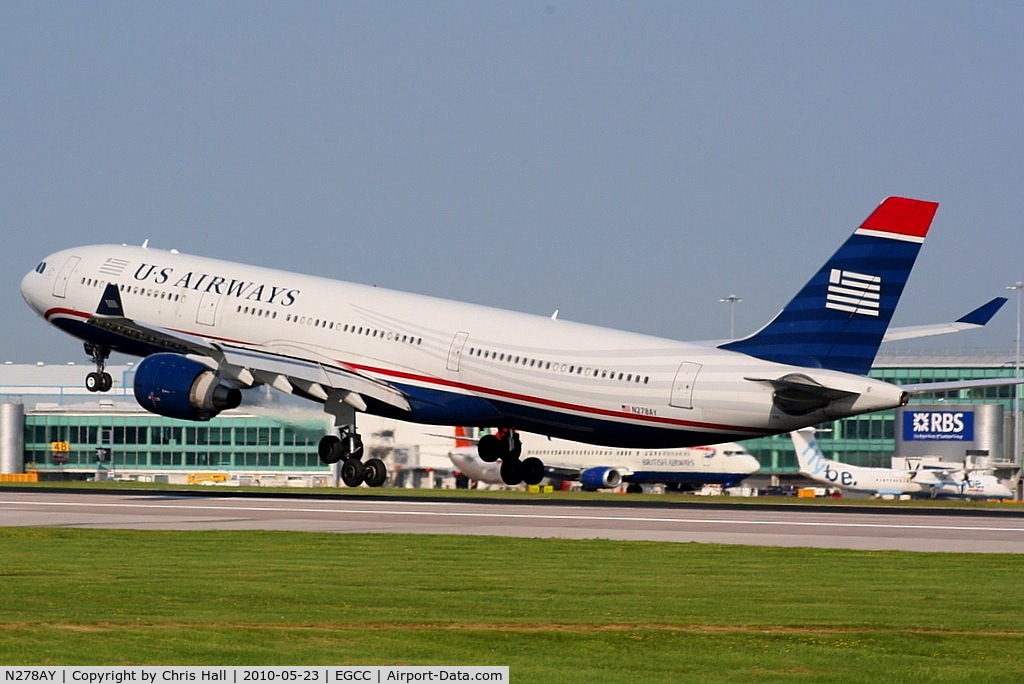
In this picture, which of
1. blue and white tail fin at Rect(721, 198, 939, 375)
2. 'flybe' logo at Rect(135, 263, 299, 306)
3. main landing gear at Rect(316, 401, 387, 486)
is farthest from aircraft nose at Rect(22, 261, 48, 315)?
blue and white tail fin at Rect(721, 198, 939, 375)

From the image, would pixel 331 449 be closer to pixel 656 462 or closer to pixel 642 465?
pixel 642 465

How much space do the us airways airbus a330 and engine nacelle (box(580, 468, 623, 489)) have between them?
47756 mm

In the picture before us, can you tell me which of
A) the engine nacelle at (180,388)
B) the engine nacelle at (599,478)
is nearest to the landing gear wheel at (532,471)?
the engine nacelle at (180,388)

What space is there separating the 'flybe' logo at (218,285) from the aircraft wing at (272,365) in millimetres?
1853

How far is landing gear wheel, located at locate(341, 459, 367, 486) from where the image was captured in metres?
57.0

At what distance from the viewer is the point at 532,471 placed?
5762 cm

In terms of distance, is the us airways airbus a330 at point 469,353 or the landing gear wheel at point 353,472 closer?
the us airways airbus a330 at point 469,353

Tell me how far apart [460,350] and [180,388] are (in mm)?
10011

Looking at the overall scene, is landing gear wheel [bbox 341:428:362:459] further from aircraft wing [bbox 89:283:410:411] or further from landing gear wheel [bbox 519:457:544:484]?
landing gear wheel [bbox 519:457:544:484]

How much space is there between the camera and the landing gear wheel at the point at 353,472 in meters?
57.0

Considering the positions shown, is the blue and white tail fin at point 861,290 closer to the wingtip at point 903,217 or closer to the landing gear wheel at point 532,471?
the wingtip at point 903,217

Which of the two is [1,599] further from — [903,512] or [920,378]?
[920,378]

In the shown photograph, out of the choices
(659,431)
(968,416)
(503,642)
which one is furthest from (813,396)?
(968,416)

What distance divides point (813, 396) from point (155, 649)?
31.0 metres
